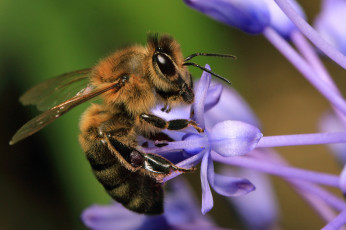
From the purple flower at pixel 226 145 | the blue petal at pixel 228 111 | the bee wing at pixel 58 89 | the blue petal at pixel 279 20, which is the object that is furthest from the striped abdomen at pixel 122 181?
the blue petal at pixel 279 20

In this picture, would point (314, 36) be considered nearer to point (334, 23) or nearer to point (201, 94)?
point (201, 94)

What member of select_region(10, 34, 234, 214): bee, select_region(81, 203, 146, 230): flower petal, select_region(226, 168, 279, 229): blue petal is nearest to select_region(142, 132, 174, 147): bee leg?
select_region(10, 34, 234, 214): bee

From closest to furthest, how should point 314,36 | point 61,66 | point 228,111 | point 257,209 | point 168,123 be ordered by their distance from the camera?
1. point 314,36
2. point 168,123
3. point 228,111
4. point 257,209
5. point 61,66

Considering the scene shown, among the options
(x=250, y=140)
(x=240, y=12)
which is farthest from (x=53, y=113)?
(x=240, y=12)

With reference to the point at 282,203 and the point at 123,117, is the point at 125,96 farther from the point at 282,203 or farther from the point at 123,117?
the point at 282,203

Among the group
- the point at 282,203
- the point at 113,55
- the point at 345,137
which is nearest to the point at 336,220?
the point at 345,137

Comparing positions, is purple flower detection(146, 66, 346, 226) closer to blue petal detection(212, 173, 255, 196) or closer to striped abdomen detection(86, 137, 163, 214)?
blue petal detection(212, 173, 255, 196)
